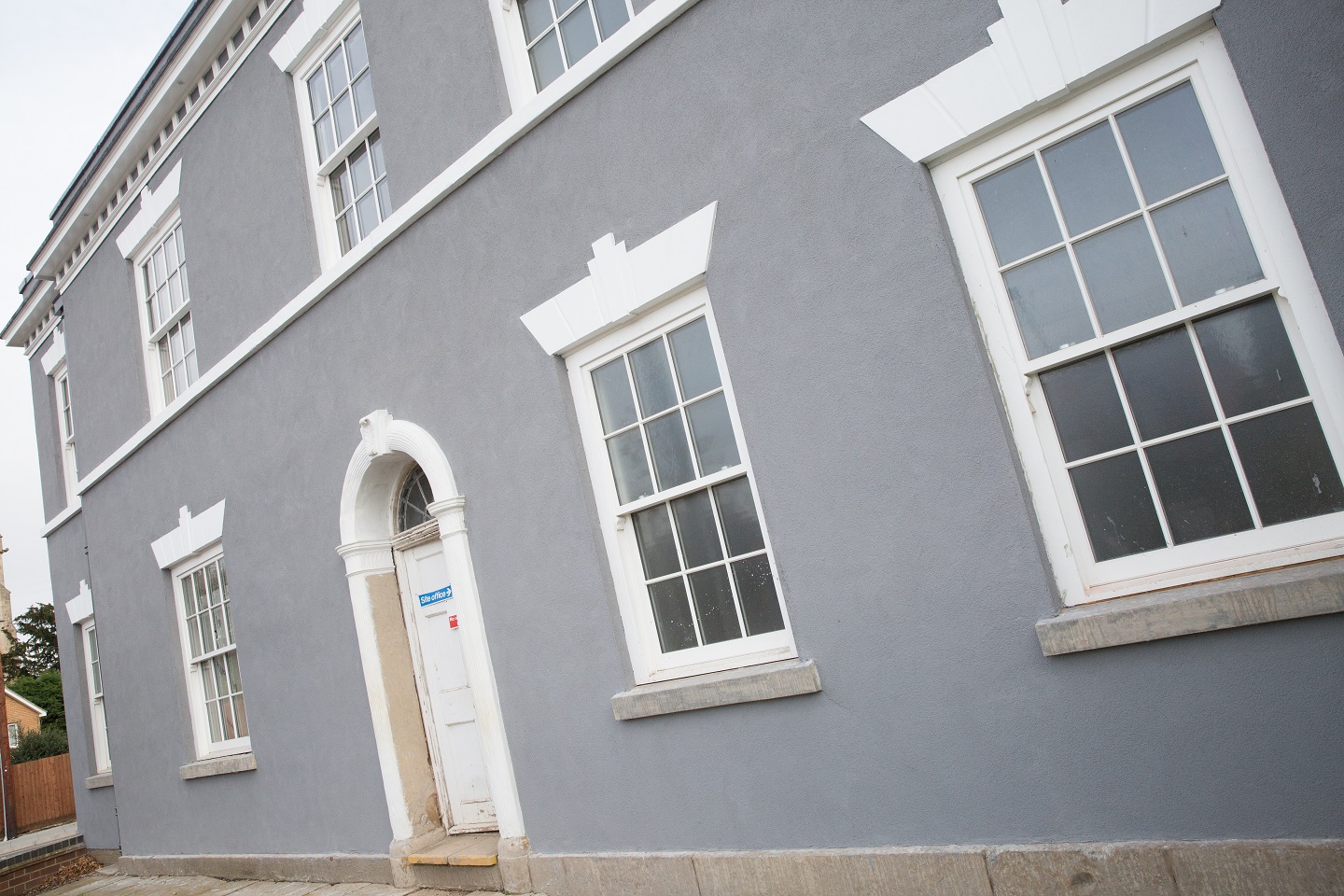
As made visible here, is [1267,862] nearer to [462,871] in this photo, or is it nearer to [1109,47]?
[1109,47]

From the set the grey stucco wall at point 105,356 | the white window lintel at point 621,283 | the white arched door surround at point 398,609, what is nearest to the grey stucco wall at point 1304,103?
the white window lintel at point 621,283

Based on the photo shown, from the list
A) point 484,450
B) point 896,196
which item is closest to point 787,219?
point 896,196

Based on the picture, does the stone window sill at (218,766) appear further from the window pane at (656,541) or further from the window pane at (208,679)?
the window pane at (656,541)

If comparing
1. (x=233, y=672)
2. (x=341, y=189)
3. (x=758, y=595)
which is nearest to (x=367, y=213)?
(x=341, y=189)

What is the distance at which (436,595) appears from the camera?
6332 mm

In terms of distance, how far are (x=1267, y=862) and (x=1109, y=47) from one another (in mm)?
2925

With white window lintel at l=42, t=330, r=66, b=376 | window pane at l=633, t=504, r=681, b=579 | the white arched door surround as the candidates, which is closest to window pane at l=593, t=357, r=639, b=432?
window pane at l=633, t=504, r=681, b=579

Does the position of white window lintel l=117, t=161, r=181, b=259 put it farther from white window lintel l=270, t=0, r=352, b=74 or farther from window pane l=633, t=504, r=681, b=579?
window pane l=633, t=504, r=681, b=579

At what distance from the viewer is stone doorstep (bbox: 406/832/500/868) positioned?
5480 mm

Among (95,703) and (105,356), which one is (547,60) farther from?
(95,703)

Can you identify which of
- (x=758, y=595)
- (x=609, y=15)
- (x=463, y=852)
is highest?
(x=609, y=15)

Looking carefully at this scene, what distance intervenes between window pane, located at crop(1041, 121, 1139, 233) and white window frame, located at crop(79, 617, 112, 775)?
11574 millimetres

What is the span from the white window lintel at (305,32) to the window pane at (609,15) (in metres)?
2.54

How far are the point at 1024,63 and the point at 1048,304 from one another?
0.94 meters
